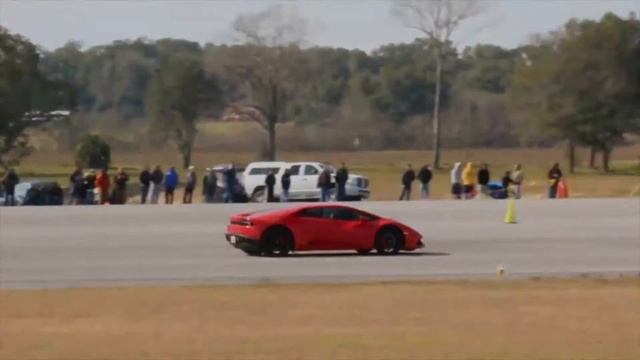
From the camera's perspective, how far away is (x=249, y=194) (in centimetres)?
4753

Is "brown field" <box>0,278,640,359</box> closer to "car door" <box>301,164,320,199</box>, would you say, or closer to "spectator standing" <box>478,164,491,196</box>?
"spectator standing" <box>478,164,491,196</box>

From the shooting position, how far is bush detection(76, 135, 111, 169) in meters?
70.7

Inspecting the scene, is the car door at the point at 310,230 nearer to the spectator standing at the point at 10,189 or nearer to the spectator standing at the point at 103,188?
the spectator standing at the point at 103,188

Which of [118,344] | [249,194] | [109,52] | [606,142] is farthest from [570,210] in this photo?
[109,52]

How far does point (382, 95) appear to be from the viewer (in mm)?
118875

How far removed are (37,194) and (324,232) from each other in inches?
679

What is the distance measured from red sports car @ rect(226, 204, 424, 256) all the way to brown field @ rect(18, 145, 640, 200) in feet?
85.8

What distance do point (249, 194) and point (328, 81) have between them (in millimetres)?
80586

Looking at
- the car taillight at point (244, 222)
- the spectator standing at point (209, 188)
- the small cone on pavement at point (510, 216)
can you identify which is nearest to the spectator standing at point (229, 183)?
the spectator standing at point (209, 188)

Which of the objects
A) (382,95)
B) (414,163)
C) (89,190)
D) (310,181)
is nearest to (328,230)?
(89,190)

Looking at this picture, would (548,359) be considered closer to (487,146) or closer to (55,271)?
(55,271)

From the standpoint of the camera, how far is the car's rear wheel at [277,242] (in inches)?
1068

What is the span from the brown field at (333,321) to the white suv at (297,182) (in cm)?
Answer: 2476

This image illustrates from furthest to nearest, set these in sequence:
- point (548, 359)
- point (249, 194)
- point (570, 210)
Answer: point (249, 194), point (570, 210), point (548, 359)
